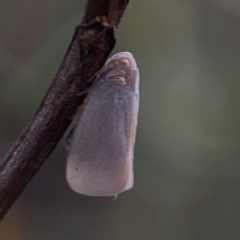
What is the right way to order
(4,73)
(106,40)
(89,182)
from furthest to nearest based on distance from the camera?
(4,73)
(89,182)
(106,40)

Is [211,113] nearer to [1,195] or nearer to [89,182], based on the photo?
[89,182]

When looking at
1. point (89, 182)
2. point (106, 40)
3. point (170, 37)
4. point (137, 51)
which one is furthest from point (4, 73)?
point (106, 40)

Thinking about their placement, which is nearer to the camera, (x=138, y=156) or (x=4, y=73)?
(x=4, y=73)

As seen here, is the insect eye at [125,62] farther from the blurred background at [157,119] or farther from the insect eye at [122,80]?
the blurred background at [157,119]

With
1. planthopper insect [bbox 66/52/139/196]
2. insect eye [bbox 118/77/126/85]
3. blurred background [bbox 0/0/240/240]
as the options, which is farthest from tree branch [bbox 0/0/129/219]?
blurred background [bbox 0/0/240/240]

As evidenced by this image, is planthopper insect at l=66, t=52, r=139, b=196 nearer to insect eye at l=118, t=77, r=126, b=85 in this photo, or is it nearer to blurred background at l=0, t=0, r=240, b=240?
insect eye at l=118, t=77, r=126, b=85

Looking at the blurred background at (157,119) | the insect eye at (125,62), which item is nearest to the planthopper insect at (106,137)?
the insect eye at (125,62)

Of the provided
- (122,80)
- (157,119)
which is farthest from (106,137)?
(157,119)
